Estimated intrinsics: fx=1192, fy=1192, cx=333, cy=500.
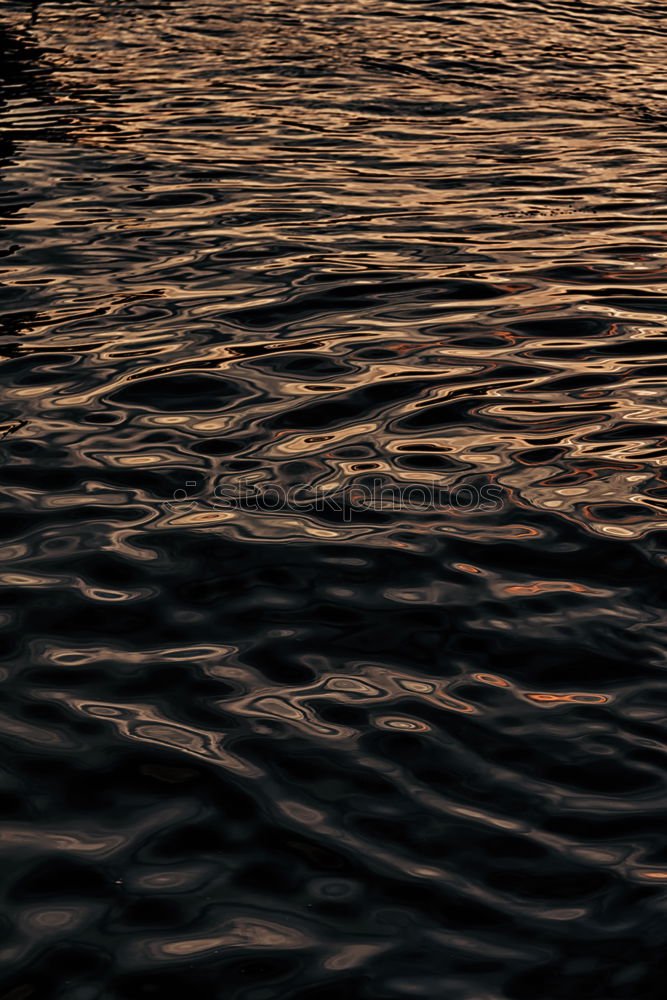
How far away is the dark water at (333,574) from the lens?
3.96 m

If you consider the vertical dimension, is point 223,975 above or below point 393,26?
below

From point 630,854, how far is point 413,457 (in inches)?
126

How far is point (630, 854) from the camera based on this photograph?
13.8 feet

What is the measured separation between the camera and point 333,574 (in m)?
5.88

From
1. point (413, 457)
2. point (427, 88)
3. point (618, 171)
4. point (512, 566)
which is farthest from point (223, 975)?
point (427, 88)

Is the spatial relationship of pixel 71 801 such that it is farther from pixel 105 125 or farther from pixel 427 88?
pixel 427 88

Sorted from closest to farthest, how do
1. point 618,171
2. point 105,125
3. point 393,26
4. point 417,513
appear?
point 417,513 < point 618,171 < point 105,125 < point 393,26

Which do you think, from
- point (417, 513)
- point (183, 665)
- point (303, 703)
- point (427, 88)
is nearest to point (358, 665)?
point (303, 703)

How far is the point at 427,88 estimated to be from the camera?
15.6 meters

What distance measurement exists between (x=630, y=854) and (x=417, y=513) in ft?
8.41

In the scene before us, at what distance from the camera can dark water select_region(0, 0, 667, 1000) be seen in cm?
396

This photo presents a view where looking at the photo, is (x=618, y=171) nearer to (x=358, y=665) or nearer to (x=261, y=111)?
(x=261, y=111)

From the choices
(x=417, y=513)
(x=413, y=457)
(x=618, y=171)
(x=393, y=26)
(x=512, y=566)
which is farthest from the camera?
(x=393, y=26)

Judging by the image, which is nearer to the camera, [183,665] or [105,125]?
[183,665]
